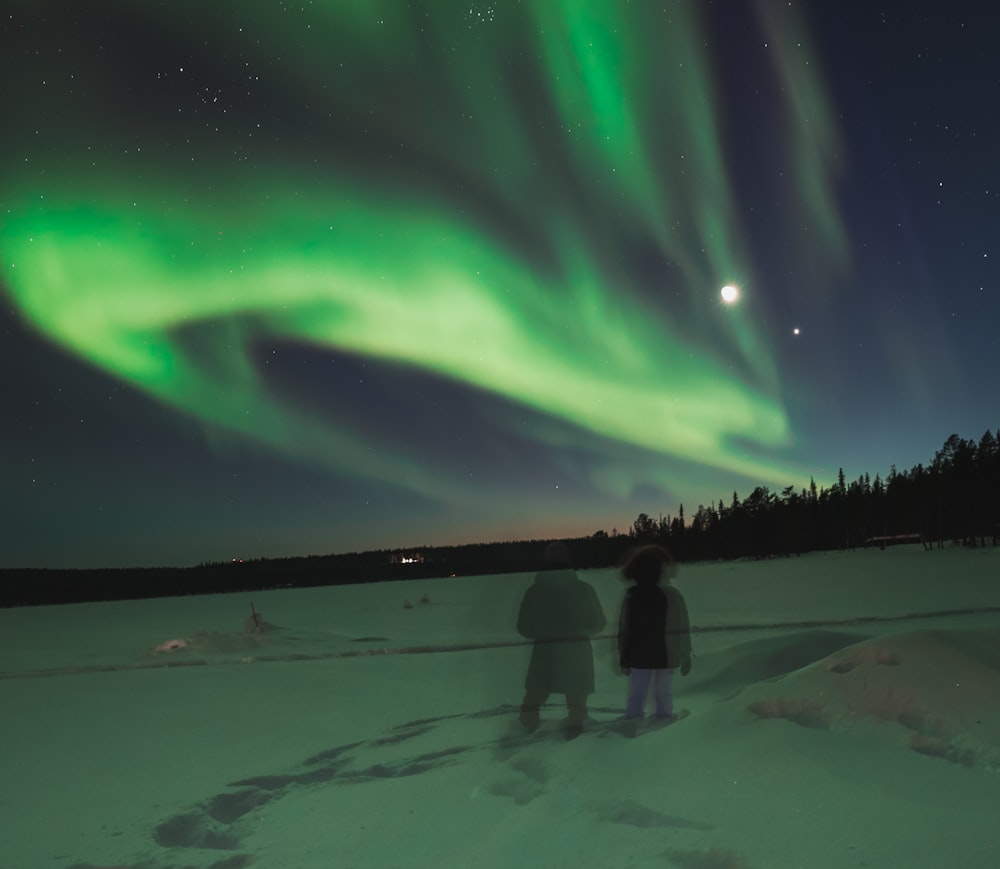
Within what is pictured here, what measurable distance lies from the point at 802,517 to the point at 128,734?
4281 inches

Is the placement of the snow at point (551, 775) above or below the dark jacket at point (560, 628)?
below

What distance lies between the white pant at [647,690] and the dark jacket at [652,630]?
0.09m

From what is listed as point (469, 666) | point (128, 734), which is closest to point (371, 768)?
point (128, 734)

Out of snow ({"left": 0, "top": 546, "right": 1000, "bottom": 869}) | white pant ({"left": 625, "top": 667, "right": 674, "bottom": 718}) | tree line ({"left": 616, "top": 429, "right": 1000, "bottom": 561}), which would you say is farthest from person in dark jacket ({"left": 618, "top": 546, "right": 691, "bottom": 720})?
tree line ({"left": 616, "top": 429, "right": 1000, "bottom": 561})

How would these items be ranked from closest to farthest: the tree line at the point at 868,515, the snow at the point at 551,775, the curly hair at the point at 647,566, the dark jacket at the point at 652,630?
1. the snow at the point at 551,775
2. the dark jacket at the point at 652,630
3. the curly hair at the point at 647,566
4. the tree line at the point at 868,515

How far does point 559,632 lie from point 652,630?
1.27 meters

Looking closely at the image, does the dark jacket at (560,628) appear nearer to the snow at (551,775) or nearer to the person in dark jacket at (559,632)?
the person in dark jacket at (559,632)

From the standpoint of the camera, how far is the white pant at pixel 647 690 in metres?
7.53

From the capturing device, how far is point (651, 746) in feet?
20.5

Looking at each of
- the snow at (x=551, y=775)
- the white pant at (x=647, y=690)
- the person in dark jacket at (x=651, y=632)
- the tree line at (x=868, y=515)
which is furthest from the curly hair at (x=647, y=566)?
the tree line at (x=868, y=515)

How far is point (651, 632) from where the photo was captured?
24.7 ft

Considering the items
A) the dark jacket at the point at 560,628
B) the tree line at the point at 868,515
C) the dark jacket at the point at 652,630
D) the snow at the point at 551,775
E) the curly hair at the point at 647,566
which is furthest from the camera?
the tree line at the point at 868,515

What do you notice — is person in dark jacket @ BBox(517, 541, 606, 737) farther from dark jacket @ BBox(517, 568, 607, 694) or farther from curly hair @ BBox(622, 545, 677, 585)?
curly hair @ BBox(622, 545, 677, 585)

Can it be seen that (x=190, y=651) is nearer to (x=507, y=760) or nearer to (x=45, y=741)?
(x=45, y=741)
